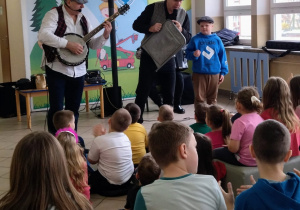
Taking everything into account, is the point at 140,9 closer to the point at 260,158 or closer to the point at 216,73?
the point at 216,73

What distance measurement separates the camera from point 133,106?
4.02 metres

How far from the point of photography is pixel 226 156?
3297mm

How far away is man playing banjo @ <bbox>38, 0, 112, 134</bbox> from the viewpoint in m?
4.44

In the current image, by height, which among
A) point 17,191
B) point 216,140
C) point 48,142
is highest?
point 48,142

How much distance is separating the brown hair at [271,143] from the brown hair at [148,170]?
A: 2.86 feet

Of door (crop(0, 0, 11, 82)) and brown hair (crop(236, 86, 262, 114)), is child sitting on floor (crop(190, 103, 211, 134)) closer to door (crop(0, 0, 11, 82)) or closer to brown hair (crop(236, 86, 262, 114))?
brown hair (crop(236, 86, 262, 114))

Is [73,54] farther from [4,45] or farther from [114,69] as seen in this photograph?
[4,45]

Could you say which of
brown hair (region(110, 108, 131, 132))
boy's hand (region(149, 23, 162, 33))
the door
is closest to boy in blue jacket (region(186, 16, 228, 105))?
boy's hand (region(149, 23, 162, 33))

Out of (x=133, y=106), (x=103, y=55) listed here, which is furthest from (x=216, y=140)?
(x=103, y=55)

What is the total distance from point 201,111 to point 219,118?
0.31 m

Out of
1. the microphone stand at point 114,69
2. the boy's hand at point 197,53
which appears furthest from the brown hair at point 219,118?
the microphone stand at point 114,69

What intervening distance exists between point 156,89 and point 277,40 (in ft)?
6.17

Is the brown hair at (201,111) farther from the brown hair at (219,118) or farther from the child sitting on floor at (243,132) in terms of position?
the child sitting on floor at (243,132)

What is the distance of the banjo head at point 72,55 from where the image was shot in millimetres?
4496
